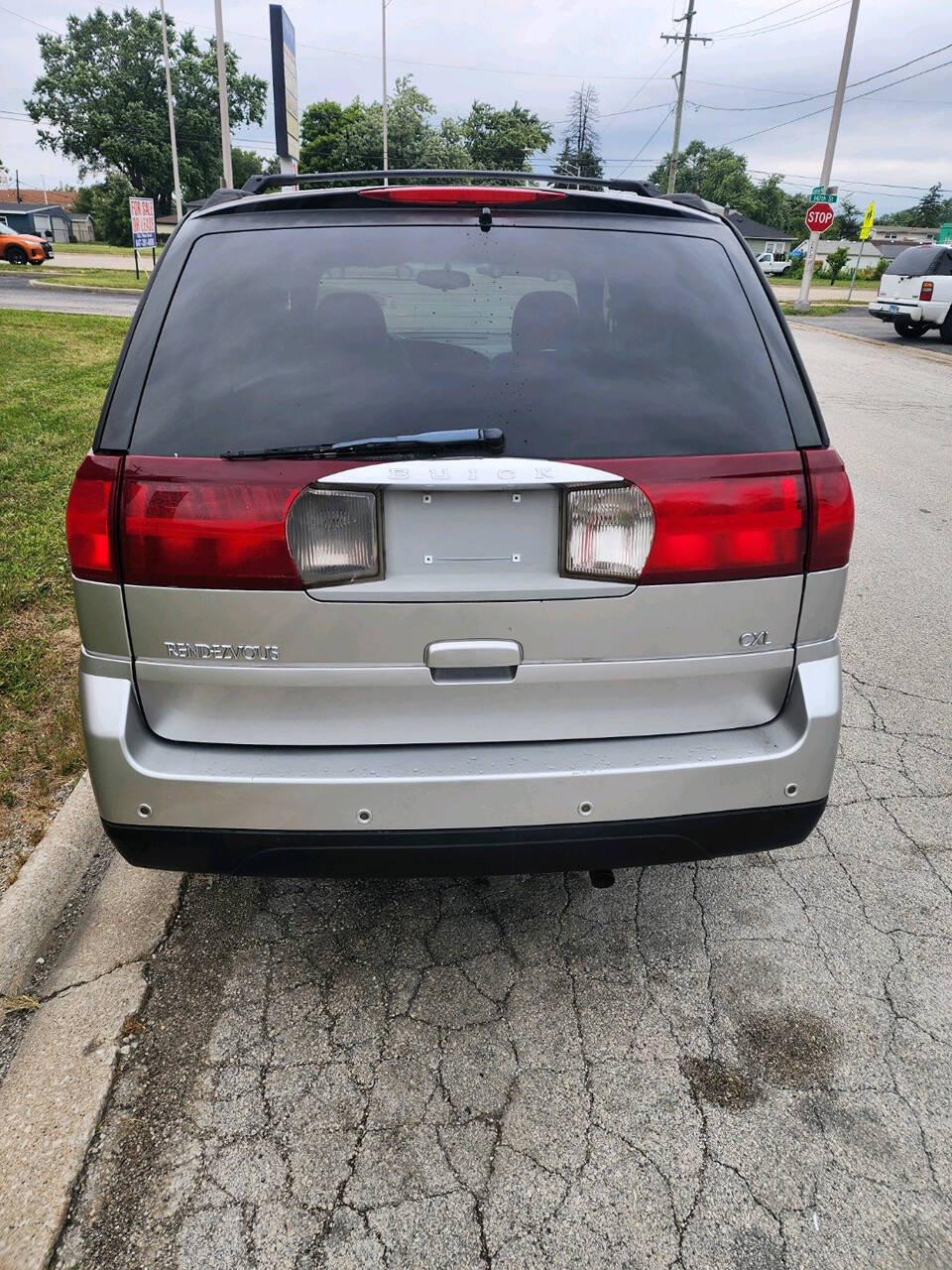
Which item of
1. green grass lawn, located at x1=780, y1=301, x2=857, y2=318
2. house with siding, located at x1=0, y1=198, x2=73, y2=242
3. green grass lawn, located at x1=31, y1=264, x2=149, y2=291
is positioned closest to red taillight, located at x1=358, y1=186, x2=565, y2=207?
green grass lawn, located at x1=31, y1=264, x2=149, y2=291

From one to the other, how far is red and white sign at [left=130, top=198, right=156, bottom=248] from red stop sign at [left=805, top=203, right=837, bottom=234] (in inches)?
660

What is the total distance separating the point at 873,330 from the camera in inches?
943

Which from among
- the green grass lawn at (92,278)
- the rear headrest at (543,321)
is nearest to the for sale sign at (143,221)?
the green grass lawn at (92,278)

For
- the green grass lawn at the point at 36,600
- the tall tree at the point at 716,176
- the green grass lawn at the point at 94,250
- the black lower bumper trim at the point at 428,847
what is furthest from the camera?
the tall tree at the point at 716,176

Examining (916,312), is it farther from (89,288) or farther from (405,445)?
(405,445)

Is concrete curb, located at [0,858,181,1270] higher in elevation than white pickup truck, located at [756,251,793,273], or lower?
higher

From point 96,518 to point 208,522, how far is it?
256mm

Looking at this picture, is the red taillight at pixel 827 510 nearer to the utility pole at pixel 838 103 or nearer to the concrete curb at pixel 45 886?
the concrete curb at pixel 45 886

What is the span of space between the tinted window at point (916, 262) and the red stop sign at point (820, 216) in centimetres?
480

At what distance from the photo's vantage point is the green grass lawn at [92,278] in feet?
83.6

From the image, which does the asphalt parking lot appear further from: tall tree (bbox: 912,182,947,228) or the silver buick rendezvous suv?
tall tree (bbox: 912,182,947,228)

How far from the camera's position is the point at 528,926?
2631mm

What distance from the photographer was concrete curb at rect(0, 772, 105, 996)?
95.4 inches

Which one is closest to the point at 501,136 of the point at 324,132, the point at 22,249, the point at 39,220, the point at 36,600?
the point at 324,132
